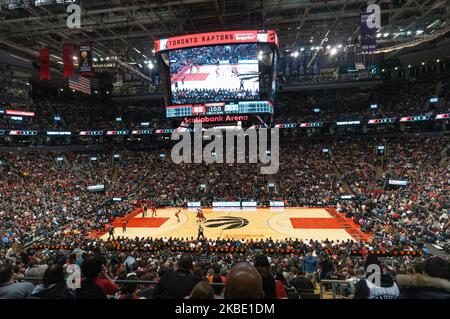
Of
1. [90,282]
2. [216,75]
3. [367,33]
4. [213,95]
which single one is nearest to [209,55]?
[216,75]

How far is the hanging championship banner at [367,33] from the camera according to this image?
20.0 meters

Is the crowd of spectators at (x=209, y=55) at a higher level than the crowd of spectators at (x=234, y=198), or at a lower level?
higher

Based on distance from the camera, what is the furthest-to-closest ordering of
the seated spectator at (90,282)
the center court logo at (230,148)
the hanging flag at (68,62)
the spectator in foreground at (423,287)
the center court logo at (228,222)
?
the center court logo at (230,148), the center court logo at (228,222), the hanging flag at (68,62), the seated spectator at (90,282), the spectator in foreground at (423,287)

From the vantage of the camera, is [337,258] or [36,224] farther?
[36,224]

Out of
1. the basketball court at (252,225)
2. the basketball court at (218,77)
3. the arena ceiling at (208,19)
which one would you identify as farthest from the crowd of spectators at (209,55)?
the basketball court at (252,225)

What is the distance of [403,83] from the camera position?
1831 inches

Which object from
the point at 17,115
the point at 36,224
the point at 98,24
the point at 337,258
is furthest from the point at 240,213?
the point at 17,115

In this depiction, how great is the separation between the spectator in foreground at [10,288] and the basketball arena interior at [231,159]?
0.09 ft

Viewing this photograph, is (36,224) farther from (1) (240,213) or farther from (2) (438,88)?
(2) (438,88)

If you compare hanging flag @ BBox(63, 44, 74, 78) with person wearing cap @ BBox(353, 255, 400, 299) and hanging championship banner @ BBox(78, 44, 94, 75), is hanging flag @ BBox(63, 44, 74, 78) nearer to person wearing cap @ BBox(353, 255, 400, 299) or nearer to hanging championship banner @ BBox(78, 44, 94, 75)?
hanging championship banner @ BBox(78, 44, 94, 75)

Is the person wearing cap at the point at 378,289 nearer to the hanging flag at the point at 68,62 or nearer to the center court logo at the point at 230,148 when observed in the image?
the hanging flag at the point at 68,62

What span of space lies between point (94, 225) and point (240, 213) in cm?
1469

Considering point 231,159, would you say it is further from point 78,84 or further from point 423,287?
point 423,287

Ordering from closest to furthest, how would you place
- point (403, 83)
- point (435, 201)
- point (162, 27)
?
point (435, 201) < point (162, 27) < point (403, 83)
